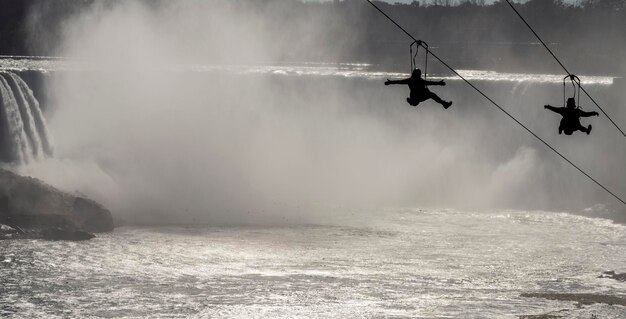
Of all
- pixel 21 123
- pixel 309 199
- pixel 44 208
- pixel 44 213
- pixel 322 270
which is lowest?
pixel 322 270

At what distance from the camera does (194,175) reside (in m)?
55.1

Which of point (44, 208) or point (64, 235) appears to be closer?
point (64, 235)

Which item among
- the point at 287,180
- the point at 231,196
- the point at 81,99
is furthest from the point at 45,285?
the point at 81,99

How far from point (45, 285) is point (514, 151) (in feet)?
98.3

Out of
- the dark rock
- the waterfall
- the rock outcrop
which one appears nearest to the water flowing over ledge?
the waterfall

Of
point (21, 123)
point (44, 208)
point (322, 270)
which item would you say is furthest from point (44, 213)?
point (21, 123)

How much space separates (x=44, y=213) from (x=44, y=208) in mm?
501

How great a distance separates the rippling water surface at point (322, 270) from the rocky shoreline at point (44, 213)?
88cm

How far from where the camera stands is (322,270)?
37469 millimetres

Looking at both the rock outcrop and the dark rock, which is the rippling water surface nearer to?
the dark rock

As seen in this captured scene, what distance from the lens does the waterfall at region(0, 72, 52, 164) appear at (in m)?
53.9

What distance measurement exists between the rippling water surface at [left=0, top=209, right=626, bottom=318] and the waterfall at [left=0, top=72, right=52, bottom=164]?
1189 centimetres

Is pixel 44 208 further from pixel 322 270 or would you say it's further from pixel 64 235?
pixel 322 270

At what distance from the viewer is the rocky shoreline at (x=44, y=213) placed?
42.2 metres
